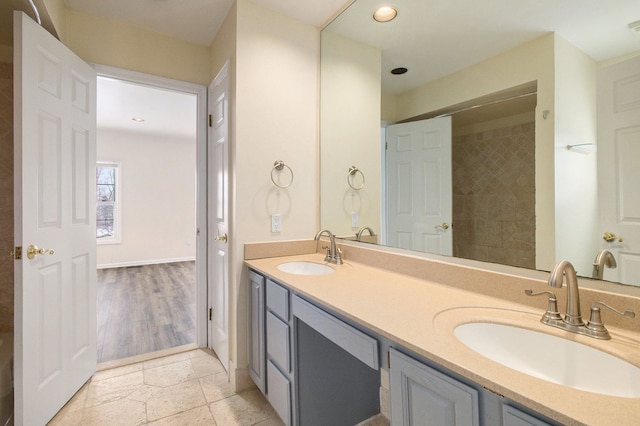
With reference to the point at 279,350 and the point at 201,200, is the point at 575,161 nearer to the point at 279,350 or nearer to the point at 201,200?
the point at 279,350

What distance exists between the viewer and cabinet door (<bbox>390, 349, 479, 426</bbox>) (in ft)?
2.23

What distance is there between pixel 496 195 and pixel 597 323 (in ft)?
1.84

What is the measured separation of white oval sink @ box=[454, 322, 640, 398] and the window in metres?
5.98

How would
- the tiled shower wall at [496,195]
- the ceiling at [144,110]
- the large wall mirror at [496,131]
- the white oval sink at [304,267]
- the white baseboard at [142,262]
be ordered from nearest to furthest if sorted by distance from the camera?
the large wall mirror at [496,131], the tiled shower wall at [496,195], the white oval sink at [304,267], the ceiling at [144,110], the white baseboard at [142,262]

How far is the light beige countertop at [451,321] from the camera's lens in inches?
20.9

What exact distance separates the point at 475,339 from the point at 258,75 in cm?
180

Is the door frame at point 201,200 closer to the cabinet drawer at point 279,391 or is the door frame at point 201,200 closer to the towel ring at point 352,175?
the cabinet drawer at point 279,391

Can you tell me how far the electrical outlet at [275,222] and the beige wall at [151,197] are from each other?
4.58m

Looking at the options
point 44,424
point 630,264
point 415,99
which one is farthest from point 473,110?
point 44,424

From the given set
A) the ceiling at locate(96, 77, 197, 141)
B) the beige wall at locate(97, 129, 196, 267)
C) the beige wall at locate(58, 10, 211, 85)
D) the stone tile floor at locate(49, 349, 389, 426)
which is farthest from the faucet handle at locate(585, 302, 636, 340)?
the beige wall at locate(97, 129, 196, 267)

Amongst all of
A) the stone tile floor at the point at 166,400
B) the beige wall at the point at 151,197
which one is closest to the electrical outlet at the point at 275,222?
the stone tile floor at the point at 166,400

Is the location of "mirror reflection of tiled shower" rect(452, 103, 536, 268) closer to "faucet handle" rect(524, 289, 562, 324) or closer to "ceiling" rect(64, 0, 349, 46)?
"faucet handle" rect(524, 289, 562, 324)

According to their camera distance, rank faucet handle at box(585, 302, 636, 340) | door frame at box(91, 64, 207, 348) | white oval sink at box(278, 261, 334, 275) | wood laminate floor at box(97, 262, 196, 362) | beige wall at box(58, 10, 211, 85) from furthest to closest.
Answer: wood laminate floor at box(97, 262, 196, 362), door frame at box(91, 64, 207, 348), beige wall at box(58, 10, 211, 85), white oval sink at box(278, 261, 334, 275), faucet handle at box(585, 302, 636, 340)

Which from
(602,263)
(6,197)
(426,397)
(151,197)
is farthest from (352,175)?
(151,197)
